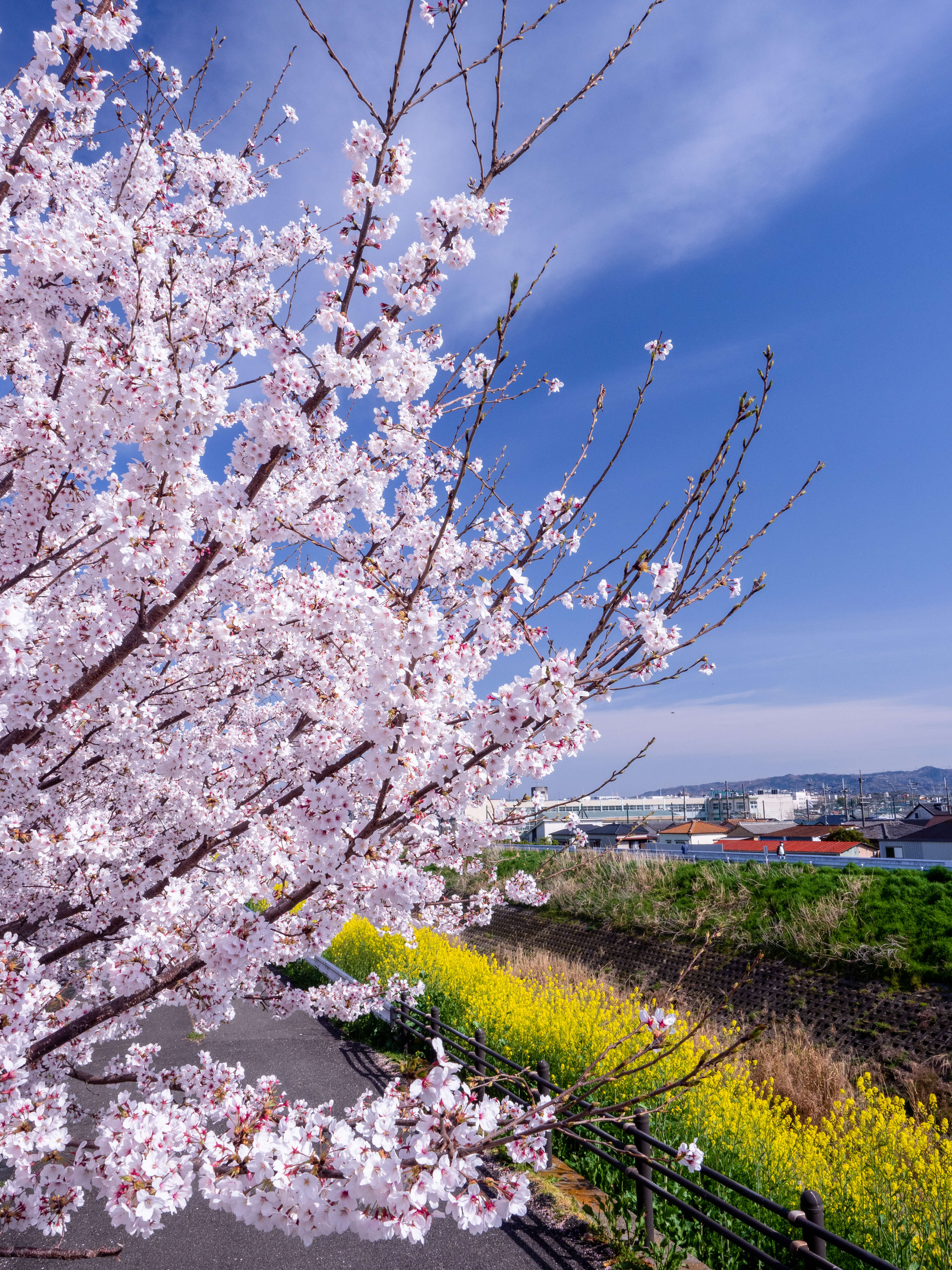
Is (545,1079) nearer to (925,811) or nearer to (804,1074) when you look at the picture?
(804,1074)

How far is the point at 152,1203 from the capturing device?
238cm

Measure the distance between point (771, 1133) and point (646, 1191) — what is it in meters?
1.44

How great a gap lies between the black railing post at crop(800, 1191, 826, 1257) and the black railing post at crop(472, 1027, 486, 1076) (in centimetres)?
328

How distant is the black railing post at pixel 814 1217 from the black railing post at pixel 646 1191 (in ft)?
4.08

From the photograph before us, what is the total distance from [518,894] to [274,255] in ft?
22.9

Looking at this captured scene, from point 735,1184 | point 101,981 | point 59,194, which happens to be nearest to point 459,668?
point 101,981

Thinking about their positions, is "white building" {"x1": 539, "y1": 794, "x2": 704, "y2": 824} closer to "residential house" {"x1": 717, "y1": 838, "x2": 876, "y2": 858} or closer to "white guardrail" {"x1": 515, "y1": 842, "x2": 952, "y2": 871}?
"residential house" {"x1": 717, "y1": 838, "x2": 876, "y2": 858}

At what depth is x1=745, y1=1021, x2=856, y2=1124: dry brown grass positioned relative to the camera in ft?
24.3

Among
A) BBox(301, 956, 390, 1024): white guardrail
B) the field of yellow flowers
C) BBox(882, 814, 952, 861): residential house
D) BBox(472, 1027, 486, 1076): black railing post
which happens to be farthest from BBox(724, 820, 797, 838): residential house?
BBox(472, 1027, 486, 1076): black railing post

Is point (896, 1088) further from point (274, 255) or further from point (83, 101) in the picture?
point (83, 101)

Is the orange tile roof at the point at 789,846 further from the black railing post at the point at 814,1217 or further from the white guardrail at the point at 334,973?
the black railing post at the point at 814,1217

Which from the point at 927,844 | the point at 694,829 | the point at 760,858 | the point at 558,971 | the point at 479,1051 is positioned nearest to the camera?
the point at 479,1051

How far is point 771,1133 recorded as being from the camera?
19.7 ft

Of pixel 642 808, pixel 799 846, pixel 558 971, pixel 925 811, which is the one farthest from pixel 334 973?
pixel 642 808
